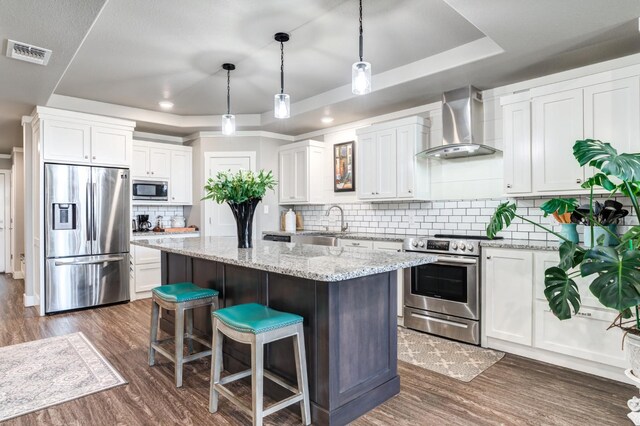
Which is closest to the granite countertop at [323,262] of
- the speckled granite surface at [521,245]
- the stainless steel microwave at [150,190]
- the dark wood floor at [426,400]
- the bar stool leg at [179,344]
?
the bar stool leg at [179,344]

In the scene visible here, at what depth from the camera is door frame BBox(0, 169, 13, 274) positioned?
24.8 ft

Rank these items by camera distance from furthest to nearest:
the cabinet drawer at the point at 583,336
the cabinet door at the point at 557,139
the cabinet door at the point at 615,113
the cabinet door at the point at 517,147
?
the cabinet door at the point at 517,147 → the cabinet door at the point at 557,139 → the cabinet door at the point at 615,113 → the cabinet drawer at the point at 583,336

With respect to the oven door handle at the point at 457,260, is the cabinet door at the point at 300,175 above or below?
above

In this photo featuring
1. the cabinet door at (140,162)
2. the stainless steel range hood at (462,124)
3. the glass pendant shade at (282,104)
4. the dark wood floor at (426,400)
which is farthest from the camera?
the cabinet door at (140,162)

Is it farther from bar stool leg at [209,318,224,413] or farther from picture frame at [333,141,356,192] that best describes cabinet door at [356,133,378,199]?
bar stool leg at [209,318,224,413]

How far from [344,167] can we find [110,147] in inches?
121

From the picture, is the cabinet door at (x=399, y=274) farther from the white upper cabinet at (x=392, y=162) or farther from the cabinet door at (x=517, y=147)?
the cabinet door at (x=517, y=147)

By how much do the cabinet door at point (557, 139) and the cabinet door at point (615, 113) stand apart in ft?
0.23

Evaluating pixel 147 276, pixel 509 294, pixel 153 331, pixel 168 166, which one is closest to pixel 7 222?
pixel 168 166

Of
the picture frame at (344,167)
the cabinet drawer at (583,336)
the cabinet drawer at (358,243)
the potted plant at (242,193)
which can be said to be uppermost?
the picture frame at (344,167)

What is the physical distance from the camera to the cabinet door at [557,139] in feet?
9.89

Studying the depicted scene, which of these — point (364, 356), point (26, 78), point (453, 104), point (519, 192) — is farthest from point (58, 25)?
point (519, 192)

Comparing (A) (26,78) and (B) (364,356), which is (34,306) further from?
(B) (364,356)

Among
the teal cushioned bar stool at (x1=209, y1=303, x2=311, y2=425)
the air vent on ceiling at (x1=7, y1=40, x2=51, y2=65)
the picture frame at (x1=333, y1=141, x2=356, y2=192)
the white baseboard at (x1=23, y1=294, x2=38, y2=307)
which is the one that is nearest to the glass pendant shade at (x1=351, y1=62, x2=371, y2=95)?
the teal cushioned bar stool at (x1=209, y1=303, x2=311, y2=425)
